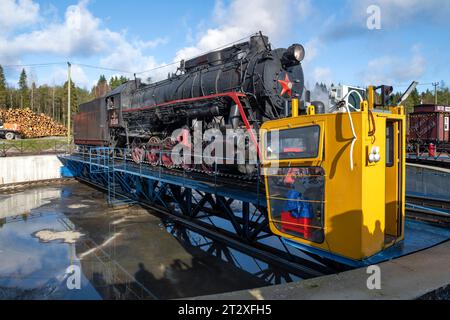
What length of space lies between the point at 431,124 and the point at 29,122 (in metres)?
48.1

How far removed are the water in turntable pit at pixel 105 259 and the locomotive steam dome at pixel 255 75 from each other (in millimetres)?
4453

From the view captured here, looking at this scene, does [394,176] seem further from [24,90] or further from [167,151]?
[24,90]

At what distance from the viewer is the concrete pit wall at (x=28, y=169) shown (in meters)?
20.7

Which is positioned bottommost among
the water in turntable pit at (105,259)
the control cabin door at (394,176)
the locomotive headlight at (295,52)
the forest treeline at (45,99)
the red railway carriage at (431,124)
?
the water in turntable pit at (105,259)

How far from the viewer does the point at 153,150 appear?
42.9 ft

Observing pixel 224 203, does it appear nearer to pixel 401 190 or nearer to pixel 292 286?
pixel 401 190

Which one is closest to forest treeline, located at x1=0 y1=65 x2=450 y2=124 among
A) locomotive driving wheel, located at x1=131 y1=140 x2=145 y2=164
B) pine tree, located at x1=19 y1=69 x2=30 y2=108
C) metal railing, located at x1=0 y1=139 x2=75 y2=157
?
pine tree, located at x1=19 y1=69 x2=30 y2=108

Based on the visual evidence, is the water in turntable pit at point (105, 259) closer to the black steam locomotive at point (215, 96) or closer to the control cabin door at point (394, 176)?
the black steam locomotive at point (215, 96)

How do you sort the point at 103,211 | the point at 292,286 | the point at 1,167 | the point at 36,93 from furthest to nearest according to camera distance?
the point at 36,93 < the point at 1,167 < the point at 103,211 < the point at 292,286

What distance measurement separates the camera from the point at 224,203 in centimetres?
864

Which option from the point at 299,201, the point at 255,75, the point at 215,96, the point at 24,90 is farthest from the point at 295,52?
the point at 24,90

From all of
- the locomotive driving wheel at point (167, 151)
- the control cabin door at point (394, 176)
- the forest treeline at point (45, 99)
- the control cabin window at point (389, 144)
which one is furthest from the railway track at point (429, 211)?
the forest treeline at point (45, 99)
